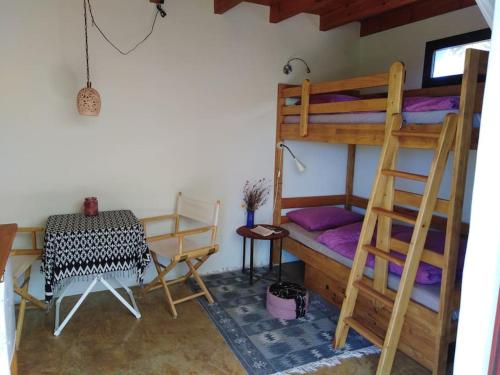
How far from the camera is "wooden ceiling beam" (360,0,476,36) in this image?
3.25 meters

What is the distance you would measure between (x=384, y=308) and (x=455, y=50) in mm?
2260

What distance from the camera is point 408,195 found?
91.2 inches

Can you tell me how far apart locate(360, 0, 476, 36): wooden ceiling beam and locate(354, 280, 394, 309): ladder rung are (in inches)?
96.9

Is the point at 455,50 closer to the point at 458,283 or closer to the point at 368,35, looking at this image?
the point at 368,35

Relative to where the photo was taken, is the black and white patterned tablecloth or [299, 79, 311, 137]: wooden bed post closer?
the black and white patterned tablecloth

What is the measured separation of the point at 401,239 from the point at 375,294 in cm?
63

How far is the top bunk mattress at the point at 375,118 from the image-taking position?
7.13ft

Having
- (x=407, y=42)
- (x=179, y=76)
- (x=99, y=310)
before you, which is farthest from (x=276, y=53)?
(x=99, y=310)

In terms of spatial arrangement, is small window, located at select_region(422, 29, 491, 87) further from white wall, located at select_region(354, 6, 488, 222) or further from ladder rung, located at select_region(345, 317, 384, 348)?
ladder rung, located at select_region(345, 317, 384, 348)

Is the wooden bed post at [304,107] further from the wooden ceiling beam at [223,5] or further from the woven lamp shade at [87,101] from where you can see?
the woven lamp shade at [87,101]

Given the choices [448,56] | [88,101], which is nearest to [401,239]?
[448,56]

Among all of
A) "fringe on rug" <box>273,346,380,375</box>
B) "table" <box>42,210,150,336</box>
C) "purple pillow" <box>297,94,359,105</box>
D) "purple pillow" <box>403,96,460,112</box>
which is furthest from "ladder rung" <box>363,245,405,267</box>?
"table" <box>42,210,150,336</box>

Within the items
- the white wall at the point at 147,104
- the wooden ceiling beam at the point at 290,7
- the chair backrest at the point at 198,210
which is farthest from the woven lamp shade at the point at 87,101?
the wooden ceiling beam at the point at 290,7

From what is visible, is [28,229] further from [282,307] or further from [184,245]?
[282,307]
